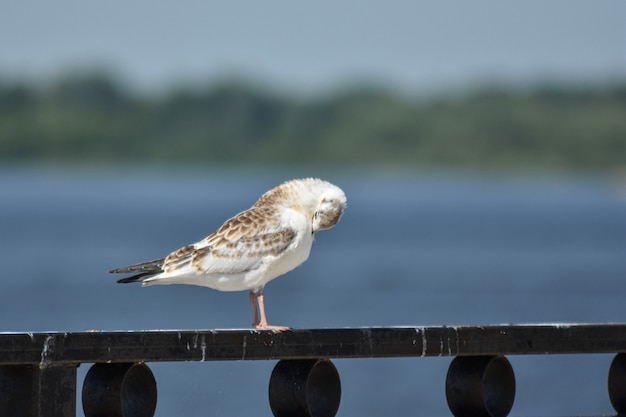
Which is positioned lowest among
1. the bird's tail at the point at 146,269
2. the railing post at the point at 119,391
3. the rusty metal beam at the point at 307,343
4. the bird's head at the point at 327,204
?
the railing post at the point at 119,391

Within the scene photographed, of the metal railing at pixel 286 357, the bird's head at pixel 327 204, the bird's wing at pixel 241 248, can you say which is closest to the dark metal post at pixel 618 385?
the metal railing at pixel 286 357

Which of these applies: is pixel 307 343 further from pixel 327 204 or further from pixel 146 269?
pixel 146 269

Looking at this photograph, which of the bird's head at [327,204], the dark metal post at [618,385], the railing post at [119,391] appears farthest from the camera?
the bird's head at [327,204]

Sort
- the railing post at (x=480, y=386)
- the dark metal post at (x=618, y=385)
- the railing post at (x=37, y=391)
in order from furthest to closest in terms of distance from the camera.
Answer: the dark metal post at (x=618, y=385) → the railing post at (x=480, y=386) → the railing post at (x=37, y=391)

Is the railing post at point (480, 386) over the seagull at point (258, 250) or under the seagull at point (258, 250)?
under

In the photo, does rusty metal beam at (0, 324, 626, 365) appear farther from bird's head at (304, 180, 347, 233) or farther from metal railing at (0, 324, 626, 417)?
bird's head at (304, 180, 347, 233)

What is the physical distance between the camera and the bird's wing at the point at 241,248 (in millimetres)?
5453

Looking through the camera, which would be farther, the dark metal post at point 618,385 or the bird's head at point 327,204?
the bird's head at point 327,204

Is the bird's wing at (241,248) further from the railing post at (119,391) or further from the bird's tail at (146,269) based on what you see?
the railing post at (119,391)

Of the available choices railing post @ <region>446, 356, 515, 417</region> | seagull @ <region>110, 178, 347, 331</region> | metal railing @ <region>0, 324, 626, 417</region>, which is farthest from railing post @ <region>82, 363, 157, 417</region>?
seagull @ <region>110, 178, 347, 331</region>

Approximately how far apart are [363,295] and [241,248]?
47.8m

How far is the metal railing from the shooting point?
3.77 metres

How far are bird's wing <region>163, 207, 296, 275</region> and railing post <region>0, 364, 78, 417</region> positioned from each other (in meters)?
1.58

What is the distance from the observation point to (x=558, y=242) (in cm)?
9962
